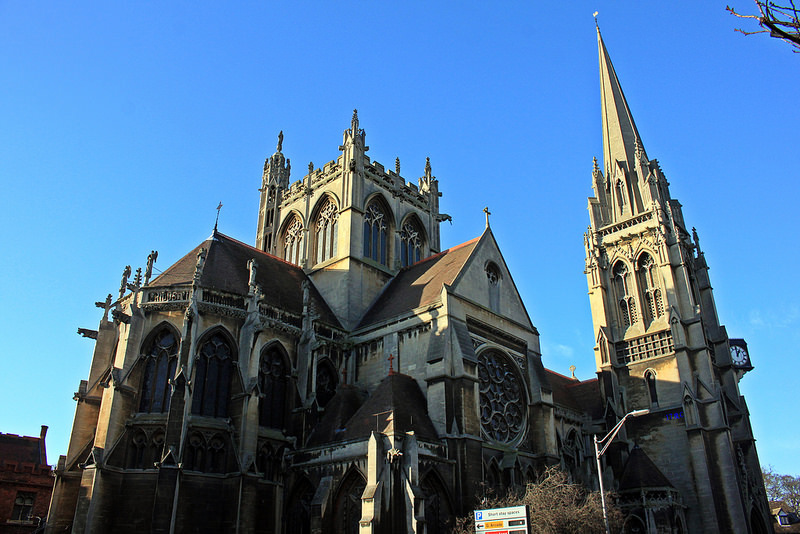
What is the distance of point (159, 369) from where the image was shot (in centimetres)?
2339

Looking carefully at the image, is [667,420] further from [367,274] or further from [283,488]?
[283,488]

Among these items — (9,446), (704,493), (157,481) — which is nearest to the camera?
(157,481)

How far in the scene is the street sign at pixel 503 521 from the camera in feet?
49.4

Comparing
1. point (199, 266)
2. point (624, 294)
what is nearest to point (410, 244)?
point (624, 294)

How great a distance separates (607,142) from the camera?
1761 inches

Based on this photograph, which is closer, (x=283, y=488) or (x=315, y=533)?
(x=315, y=533)

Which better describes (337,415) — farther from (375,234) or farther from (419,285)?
(375,234)

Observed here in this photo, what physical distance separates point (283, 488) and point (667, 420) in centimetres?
2082

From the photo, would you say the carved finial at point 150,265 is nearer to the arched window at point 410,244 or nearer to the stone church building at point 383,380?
the stone church building at point 383,380

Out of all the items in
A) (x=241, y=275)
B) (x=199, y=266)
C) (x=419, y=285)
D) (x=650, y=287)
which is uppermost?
(x=650, y=287)

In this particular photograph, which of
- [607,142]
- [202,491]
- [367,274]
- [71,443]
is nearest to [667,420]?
[367,274]

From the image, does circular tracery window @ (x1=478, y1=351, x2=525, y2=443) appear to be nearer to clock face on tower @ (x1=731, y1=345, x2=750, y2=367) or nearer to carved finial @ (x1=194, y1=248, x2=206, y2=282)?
carved finial @ (x1=194, y1=248, x2=206, y2=282)

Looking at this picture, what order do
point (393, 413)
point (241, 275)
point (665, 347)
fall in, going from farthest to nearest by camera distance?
point (665, 347), point (241, 275), point (393, 413)

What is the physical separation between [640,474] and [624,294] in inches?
493
